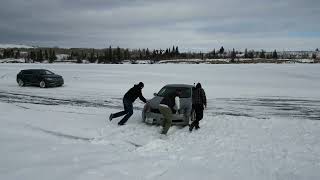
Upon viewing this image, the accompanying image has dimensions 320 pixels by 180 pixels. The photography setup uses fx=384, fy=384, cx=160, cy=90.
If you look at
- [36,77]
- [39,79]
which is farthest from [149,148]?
[36,77]

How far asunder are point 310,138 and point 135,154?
5085 millimetres

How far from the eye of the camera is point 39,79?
28578 mm

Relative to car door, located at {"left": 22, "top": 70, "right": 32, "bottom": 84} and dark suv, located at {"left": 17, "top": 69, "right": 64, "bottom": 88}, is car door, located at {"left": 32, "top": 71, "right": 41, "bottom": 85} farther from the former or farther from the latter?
car door, located at {"left": 22, "top": 70, "right": 32, "bottom": 84}

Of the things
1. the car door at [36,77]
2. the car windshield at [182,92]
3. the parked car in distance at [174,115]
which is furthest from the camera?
the car door at [36,77]

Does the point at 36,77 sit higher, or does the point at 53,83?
the point at 36,77

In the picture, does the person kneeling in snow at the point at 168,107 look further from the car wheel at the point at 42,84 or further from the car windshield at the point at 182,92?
the car wheel at the point at 42,84

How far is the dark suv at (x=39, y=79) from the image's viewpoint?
93.0 ft

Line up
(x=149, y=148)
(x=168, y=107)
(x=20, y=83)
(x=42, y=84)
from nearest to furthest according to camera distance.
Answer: (x=149, y=148) < (x=168, y=107) < (x=42, y=84) < (x=20, y=83)

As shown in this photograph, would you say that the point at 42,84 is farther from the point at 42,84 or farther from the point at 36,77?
the point at 36,77

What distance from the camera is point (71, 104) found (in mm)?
18859

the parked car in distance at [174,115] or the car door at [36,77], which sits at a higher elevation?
the car door at [36,77]

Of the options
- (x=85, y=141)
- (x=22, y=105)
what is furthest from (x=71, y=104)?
(x=85, y=141)

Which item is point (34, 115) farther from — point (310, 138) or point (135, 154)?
point (310, 138)

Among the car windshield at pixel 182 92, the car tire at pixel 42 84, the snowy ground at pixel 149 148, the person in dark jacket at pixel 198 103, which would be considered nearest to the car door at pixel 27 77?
the car tire at pixel 42 84
